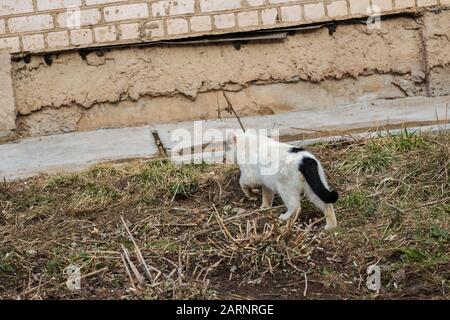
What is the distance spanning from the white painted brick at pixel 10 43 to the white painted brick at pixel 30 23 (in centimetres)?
8

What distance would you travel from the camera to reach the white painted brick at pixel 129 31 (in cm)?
865

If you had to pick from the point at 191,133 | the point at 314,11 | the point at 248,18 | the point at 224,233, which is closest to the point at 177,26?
the point at 248,18

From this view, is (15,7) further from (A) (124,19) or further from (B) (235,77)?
(B) (235,77)

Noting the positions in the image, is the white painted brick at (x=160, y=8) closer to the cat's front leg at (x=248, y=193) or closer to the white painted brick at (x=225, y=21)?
the white painted brick at (x=225, y=21)

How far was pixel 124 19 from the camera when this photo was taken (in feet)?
28.4

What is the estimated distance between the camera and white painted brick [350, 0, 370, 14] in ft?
28.9

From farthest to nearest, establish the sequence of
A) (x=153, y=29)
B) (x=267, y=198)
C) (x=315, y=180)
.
Result: 1. (x=153, y=29)
2. (x=267, y=198)
3. (x=315, y=180)

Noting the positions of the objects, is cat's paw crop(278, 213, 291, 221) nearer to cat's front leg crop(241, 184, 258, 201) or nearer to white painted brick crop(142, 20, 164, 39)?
cat's front leg crop(241, 184, 258, 201)

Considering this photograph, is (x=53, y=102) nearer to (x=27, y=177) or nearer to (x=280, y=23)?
(x=27, y=177)

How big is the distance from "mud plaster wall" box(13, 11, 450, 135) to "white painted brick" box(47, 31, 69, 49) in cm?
13

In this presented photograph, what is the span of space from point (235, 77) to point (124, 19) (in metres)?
1.21

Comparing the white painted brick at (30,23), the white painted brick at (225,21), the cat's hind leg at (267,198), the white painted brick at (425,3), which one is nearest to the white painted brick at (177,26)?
the white painted brick at (225,21)

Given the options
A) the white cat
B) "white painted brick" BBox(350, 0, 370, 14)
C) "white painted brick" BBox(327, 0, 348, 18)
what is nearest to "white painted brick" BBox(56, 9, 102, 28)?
"white painted brick" BBox(327, 0, 348, 18)
